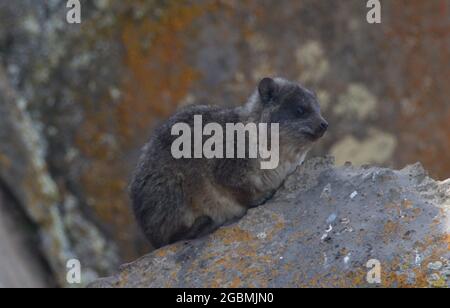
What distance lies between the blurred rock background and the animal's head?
501 centimetres

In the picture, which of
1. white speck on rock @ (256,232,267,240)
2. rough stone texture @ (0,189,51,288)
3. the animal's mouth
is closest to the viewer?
white speck on rock @ (256,232,267,240)

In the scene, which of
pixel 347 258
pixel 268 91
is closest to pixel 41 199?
pixel 268 91

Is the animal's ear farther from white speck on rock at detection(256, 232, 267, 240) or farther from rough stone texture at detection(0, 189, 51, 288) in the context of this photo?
rough stone texture at detection(0, 189, 51, 288)

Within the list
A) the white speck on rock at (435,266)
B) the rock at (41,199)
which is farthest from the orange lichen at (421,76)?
the white speck on rock at (435,266)

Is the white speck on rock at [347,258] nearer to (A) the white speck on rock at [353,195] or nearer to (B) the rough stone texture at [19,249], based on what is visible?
(A) the white speck on rock at [353,195]

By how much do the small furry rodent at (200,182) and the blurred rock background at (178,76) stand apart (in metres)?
4.87

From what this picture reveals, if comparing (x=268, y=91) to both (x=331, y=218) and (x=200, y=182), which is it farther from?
(x=331, y=218)

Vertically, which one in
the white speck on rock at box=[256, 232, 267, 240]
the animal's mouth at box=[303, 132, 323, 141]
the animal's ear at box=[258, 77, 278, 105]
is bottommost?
the white speck on rock at box=[256, 232, 267, 240]

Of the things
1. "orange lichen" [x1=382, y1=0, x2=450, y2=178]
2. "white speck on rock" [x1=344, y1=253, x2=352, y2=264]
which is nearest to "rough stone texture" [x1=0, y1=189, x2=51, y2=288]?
"white speck on rock" [x1=344, y1=253, x2=352, y2=264]

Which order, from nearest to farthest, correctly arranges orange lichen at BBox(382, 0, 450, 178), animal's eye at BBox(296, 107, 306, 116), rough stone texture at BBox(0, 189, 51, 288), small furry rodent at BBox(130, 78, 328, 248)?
small furry rodent at BBox(130, 78, 328, 248), animal's eye at BBox(296, 107, 306, 116), rough stone texture at BBox(0, 189, 51, 288), orange lichen at BBox(382, 0, 450, 178)

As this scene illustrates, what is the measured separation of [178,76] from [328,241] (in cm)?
721

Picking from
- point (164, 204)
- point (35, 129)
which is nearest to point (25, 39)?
point (35, 129)

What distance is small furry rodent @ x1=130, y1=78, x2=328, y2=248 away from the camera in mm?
7480
